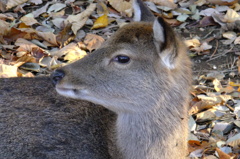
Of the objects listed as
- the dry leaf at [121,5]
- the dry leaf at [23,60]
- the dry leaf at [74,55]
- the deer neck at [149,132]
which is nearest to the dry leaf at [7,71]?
the dry leaf at [23,60]

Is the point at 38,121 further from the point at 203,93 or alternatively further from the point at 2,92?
the point at 203,93

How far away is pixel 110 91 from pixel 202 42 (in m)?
3.43

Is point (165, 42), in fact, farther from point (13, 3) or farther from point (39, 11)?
point (13, 3)

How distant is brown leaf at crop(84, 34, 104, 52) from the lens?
680cm

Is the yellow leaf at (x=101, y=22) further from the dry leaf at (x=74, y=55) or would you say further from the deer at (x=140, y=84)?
the deer at (x=140, y=84)

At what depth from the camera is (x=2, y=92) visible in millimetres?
4406

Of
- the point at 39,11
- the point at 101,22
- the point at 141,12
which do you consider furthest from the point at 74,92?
the point at 39,11

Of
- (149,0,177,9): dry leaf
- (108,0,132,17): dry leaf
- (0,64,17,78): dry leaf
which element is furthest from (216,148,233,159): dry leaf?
(108,0,132,17): dry leaf

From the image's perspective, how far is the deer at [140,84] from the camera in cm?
380

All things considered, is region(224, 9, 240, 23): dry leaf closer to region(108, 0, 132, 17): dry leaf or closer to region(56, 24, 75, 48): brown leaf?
region(108, 0, 132, 17): dry leaf

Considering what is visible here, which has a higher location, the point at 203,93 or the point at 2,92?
the point at 2,92

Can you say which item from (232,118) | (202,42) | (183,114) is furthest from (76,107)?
(202,42)

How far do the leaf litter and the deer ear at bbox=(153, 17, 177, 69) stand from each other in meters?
1.64

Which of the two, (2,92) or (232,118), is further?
(232,118)
